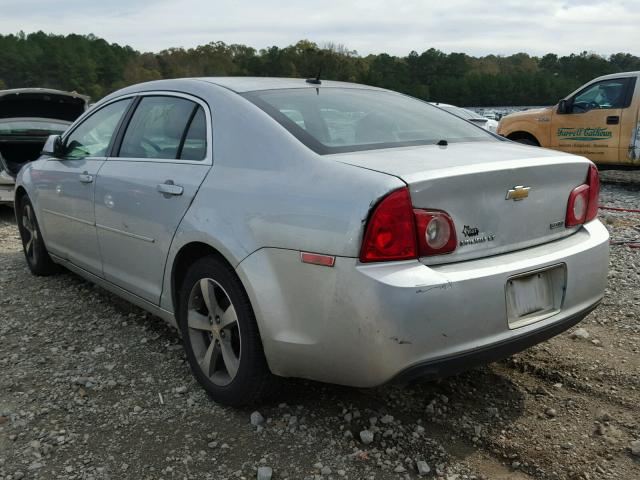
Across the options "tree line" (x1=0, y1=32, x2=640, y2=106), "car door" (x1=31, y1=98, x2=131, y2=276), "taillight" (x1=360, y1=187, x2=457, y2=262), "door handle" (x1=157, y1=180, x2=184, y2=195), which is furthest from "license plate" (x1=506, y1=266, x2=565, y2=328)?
"tree line" (x1=0, y1=32, x2=640, y2=106)

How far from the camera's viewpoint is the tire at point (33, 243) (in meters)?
4.76

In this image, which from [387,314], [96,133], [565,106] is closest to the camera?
[387,314]

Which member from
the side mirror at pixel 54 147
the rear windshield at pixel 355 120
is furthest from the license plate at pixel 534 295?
the side mirror at pixel 54 147

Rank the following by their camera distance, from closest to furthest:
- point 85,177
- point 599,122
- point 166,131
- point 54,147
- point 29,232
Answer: point 166,131, point 85,177, point 54,147, point 29,232, point 599,122

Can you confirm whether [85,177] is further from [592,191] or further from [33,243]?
[592,191]

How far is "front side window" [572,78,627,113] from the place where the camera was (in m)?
9.16

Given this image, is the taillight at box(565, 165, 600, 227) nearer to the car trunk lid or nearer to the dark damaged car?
the car trunk lid

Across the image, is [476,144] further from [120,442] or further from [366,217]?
[120,442]

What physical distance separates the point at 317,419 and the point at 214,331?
2.03 ft

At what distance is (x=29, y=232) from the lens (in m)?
4.98

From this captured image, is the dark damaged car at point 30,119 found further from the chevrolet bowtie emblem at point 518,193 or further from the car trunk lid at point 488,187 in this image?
the chevrolet bowtie emblem at point 518,193

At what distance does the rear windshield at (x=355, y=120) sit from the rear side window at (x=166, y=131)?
332 mm

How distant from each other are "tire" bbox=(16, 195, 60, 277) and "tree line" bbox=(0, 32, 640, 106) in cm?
4221

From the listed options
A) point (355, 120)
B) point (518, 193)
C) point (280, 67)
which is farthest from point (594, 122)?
point (280, 67)
